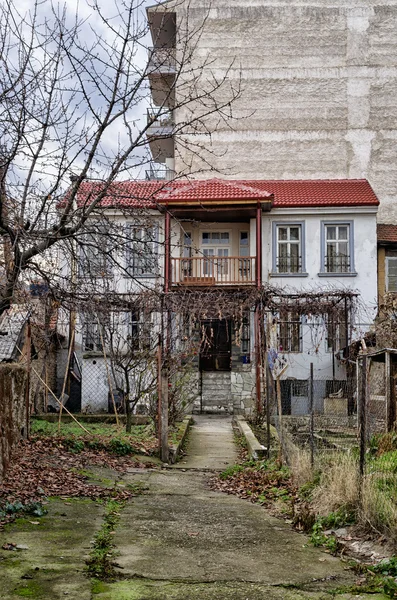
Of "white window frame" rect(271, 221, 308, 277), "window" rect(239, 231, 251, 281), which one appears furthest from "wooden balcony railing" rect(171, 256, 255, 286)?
"white window frame" rect(271, 221, 308, 277)

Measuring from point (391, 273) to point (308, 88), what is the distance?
945 cm

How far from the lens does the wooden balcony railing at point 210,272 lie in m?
23.8

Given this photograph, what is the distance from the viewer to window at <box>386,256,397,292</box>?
1041 inches

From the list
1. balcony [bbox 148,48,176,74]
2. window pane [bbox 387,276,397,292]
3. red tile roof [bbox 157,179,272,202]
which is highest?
red tile roof [bbox 157,179,272,202]

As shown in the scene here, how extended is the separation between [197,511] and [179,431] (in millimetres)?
7083

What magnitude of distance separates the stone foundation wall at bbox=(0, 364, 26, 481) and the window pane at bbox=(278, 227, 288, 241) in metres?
16.0

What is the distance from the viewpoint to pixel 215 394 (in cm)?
2242

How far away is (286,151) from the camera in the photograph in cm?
3003

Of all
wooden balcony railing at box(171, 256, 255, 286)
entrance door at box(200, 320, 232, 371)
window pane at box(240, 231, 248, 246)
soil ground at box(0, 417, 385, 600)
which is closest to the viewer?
soil ground at box(0, 417, 385, 600)

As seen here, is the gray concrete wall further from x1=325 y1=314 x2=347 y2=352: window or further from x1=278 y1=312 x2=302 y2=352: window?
x1=278 y1=312 x2=302 y2=352: window

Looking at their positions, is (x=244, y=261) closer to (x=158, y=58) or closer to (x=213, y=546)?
(x=158, y=58)

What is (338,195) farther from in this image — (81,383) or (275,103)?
(81,383)

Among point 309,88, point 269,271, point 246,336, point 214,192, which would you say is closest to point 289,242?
point 269,271

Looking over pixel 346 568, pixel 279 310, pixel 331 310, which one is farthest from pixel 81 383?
pixel 346 568
